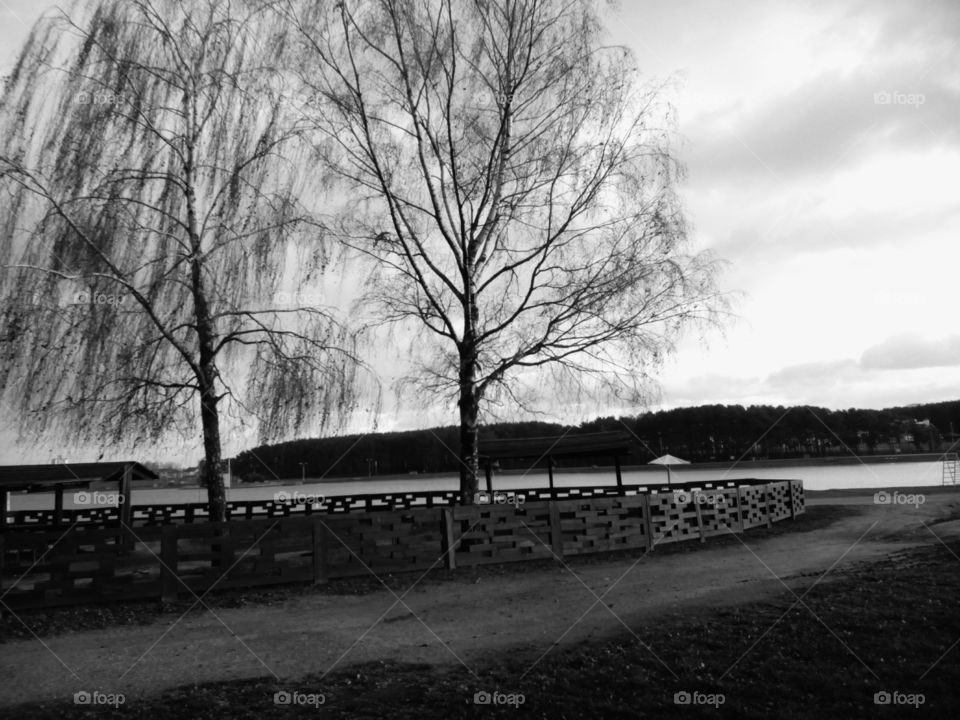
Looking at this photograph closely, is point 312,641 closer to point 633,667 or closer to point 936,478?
point 633,667

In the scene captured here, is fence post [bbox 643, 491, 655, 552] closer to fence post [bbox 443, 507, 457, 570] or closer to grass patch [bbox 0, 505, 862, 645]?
grass patch [bbox 0, 505, 862, 645]

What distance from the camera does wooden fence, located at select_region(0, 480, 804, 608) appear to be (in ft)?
35.2

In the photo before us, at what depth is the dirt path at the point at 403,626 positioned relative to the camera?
24.0ft

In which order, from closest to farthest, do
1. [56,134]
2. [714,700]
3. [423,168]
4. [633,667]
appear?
1. [714,700]
2. [633,667]
3. [56,134]
4. [423,168]

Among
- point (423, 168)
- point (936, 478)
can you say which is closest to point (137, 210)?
point (423, 168)

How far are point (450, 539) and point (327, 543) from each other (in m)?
2.49

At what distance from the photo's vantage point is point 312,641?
8.48 m

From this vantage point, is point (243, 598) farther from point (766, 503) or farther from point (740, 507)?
point (766, 503)

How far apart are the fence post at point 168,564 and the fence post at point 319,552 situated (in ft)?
7.41

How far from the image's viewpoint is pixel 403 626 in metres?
9.12

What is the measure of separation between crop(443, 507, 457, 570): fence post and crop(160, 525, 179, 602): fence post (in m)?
4.92

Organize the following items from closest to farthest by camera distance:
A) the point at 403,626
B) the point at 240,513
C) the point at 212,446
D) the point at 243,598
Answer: the point at 403,626 → the point at 243,598 → the point at 212,446 → the point at 240,513

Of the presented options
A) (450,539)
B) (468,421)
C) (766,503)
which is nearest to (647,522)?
(468,421)

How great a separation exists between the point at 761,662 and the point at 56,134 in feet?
42.5
